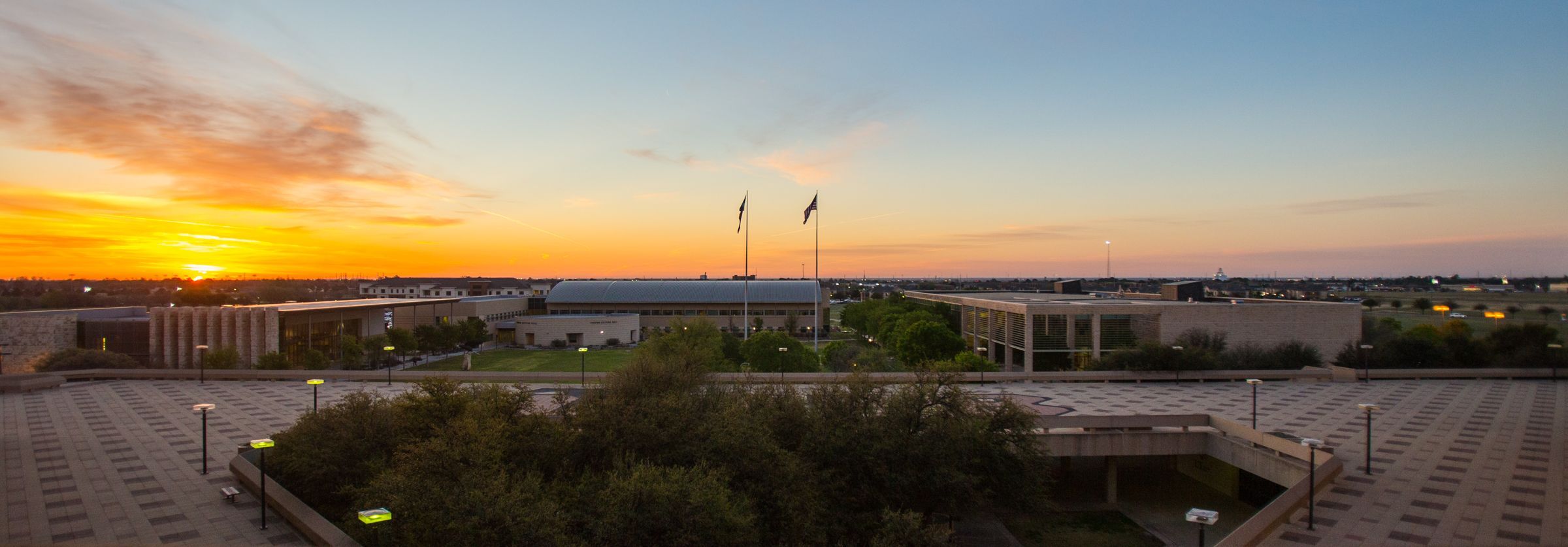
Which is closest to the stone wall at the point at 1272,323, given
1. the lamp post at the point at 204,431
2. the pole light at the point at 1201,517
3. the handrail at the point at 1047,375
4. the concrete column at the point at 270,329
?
the handrail at the point at 1047,375

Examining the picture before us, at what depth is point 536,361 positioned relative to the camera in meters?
58.3

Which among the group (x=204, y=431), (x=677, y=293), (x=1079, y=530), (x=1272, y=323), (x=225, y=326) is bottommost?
(x=1079, y=530)

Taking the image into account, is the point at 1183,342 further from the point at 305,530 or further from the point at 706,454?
the point at 305,530

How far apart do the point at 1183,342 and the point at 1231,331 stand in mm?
4044

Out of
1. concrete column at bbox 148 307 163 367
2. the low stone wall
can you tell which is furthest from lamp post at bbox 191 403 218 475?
concrete column at bbox 148 307 163 367

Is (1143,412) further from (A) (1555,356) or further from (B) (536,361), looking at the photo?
(B) (536,361)

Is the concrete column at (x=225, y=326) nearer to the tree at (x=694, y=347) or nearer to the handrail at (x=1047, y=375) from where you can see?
the handrail at (x=1047, y=375)

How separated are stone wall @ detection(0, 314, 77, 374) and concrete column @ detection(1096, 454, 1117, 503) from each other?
5932 cm

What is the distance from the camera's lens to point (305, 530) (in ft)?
49.7

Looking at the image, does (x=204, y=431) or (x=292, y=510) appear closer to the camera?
(x=292, y=510)

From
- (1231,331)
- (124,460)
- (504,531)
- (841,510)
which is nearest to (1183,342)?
(1231,331)

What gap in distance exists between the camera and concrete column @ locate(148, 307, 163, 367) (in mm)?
46312

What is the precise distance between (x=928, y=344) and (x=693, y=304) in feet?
151

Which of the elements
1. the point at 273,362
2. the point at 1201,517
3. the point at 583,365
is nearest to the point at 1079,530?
the point at 1201,517
